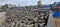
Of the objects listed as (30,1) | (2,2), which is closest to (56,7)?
(30,1)

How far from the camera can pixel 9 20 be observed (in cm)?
173

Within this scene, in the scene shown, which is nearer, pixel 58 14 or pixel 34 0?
pixel 58 14

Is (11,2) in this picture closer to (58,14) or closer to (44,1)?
(44,1)

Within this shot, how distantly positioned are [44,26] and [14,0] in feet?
5.06

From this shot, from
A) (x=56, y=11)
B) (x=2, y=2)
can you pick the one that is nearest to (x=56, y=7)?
(x=56, y=11)

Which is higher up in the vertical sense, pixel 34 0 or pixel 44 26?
pixel 34 0

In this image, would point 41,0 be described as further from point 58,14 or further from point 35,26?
point 35,26

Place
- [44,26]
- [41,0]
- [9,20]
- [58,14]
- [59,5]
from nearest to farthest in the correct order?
[44,26], [9,20], [58,14], [59,5], [41,0]

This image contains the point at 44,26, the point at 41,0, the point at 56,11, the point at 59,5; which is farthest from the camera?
the point at 41,0

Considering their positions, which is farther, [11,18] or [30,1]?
[30,1]

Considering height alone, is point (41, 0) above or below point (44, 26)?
above

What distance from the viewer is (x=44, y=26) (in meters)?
1.49

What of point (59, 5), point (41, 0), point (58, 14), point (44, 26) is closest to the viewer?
point (44, 26)

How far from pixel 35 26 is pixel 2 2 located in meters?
1.57
